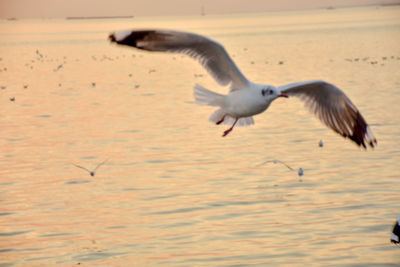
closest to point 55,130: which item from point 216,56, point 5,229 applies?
point 5,229

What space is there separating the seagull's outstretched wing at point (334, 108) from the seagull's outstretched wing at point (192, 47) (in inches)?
29.4

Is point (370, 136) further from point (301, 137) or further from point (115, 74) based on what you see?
point (115, 74)

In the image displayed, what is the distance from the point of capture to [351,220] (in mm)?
14906

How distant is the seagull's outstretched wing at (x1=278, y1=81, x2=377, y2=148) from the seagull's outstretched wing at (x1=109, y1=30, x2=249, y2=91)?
2.45ft

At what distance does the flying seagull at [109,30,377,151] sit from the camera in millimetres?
11305

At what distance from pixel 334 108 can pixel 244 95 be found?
60.9 inches

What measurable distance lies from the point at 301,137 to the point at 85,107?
12.4 m

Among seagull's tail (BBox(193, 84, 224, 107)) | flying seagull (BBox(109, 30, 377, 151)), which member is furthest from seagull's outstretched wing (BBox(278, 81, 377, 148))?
seagull's tail (BBox(193, 84, 224, 107))

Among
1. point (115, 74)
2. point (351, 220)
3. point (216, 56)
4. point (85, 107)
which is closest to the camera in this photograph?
point (216, 56)

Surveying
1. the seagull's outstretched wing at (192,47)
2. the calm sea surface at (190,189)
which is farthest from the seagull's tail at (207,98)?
the calm sea surface at (190,189)

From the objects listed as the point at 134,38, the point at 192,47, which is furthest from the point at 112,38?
the point at 192,47

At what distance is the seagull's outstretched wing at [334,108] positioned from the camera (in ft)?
40.3

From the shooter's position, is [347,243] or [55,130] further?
[55,130]

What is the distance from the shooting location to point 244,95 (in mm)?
11961
